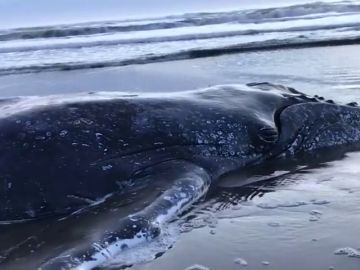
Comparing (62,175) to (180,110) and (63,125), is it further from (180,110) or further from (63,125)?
(180,110)

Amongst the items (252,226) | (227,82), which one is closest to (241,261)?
(252,226)

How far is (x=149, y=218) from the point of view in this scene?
3775 mm

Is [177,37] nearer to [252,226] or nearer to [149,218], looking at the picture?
[252,226]

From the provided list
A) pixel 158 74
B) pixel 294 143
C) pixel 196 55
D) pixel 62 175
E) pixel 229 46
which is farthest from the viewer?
pixel 229 46

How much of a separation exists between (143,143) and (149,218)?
1.05 meters

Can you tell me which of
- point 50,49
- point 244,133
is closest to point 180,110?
point 244,133

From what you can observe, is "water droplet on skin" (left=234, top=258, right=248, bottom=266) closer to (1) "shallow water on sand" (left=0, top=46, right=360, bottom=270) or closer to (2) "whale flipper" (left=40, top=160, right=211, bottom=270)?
(1) "shallow water on sand" (left=0, top=46, right=360, bottom=270)

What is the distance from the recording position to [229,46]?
45.4 feet

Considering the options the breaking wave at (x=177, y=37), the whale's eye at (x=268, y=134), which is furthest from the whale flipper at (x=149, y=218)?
the breaking wave at (x=177, y=37)

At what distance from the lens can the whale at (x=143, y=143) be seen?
13.9 feet

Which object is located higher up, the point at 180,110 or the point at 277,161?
the point at 180,110

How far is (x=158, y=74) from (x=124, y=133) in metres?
5.85

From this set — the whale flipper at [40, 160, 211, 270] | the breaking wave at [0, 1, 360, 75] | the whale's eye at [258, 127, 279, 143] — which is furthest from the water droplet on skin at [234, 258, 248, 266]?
the breaking wave at [0, 1, 360, 75]

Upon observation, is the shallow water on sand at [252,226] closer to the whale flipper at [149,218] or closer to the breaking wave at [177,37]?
the whale flipper at [149,218]
